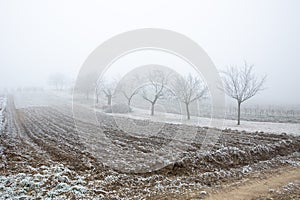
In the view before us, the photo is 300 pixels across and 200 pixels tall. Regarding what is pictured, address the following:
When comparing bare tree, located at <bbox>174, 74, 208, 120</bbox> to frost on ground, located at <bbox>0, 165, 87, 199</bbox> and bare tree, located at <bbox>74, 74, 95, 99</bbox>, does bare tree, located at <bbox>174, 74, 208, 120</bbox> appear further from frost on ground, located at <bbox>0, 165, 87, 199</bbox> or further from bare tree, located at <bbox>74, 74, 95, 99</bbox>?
bare tree, located at <bbox>74, 74, 95, 99</bbox>

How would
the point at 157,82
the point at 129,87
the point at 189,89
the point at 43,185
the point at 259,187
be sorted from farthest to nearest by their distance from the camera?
the point at 129,87 → the point at 157,82 → the point at 189,89 → the point at 259,187 → the point at 43,185

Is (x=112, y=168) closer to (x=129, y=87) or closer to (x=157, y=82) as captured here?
(x=157, y=82)

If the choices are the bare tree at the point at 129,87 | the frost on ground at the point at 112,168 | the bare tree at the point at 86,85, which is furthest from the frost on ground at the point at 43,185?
the bare tree at the point at 86,85

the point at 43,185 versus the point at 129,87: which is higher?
the point at 129,87

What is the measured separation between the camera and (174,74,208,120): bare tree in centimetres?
2730

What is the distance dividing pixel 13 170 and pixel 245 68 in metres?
24.0

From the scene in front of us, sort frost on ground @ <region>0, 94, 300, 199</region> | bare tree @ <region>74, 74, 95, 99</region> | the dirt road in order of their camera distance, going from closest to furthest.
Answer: the dirt road, frost on ground @ <region>0, 94, 300, 199</region>, bare tree @ <region>74, 74, 95, 99</region>

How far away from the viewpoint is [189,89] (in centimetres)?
2762

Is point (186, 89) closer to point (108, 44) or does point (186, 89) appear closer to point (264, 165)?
point (108, 44)

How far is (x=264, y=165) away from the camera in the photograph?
8.62m

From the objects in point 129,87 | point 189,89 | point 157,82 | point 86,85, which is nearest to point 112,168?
point 189,89

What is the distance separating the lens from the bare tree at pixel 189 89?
27303 millimetres

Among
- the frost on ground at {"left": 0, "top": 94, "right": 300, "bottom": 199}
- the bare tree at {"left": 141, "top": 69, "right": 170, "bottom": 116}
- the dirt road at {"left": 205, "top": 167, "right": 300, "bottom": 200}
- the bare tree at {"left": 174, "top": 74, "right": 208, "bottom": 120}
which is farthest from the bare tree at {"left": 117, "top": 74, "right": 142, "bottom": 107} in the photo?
the dirt road at {"left": 205, "top": 167, "right": 300, "bottom": 200}

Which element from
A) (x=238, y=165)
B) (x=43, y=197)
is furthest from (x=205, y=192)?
(x=43, y=197)
